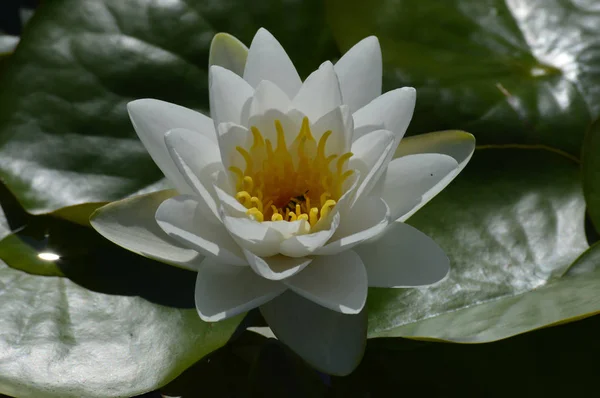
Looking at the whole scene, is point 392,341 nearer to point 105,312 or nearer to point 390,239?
point 390,239

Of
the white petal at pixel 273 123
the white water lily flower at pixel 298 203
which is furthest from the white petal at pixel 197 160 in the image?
the white petal at pixel 273 123

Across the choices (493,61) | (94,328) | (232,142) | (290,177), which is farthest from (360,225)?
(493,61)

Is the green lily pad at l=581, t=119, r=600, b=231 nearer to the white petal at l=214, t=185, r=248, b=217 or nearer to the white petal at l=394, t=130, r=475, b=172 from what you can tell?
the white petal at l=394, t=130, r=475, b=172

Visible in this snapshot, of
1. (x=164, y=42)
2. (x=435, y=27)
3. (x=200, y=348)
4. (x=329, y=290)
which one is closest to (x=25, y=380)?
(x=200, y=348)

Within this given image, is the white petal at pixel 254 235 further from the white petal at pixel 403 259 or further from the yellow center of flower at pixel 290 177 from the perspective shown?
the white petal at pixel 403 259

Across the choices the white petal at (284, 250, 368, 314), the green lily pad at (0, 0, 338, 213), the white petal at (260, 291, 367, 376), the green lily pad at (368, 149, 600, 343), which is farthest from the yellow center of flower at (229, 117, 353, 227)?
the green lily pad at (0, 0, 338, 213)

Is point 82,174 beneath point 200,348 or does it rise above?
above

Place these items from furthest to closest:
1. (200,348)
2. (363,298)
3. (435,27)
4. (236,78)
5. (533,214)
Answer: (435,27)
(533,214)
(200,348)
(236,78)
(363,298)
